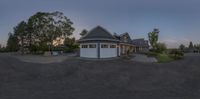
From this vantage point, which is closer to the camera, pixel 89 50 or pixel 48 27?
pixel 89 50

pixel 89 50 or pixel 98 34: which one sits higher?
pixel 98 34

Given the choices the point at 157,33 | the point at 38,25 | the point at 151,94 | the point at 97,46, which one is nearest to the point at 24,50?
the point at 38,25

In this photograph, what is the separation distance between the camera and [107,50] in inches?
1008

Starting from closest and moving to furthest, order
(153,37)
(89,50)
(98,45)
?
(98,45), (89,50), (153,37)

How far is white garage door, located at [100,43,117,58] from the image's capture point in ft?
81.7

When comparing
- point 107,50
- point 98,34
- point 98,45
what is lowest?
point 107,50

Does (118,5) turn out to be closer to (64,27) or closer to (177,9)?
(177,9)

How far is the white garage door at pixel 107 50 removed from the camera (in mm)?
24906

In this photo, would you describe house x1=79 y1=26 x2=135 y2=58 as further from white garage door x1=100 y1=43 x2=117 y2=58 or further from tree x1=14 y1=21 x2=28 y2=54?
tree x1=14 y1=21 x2=28 y2=54

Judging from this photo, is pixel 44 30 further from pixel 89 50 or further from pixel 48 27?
pixel 89 50

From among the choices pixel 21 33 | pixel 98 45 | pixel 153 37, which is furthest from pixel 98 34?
pixel 153 37

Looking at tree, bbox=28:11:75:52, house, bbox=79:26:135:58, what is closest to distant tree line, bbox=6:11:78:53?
tree, bbox=28:11:75:52

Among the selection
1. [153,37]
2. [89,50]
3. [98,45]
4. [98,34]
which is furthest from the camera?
[153,37]

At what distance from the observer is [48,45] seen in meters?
44.2
